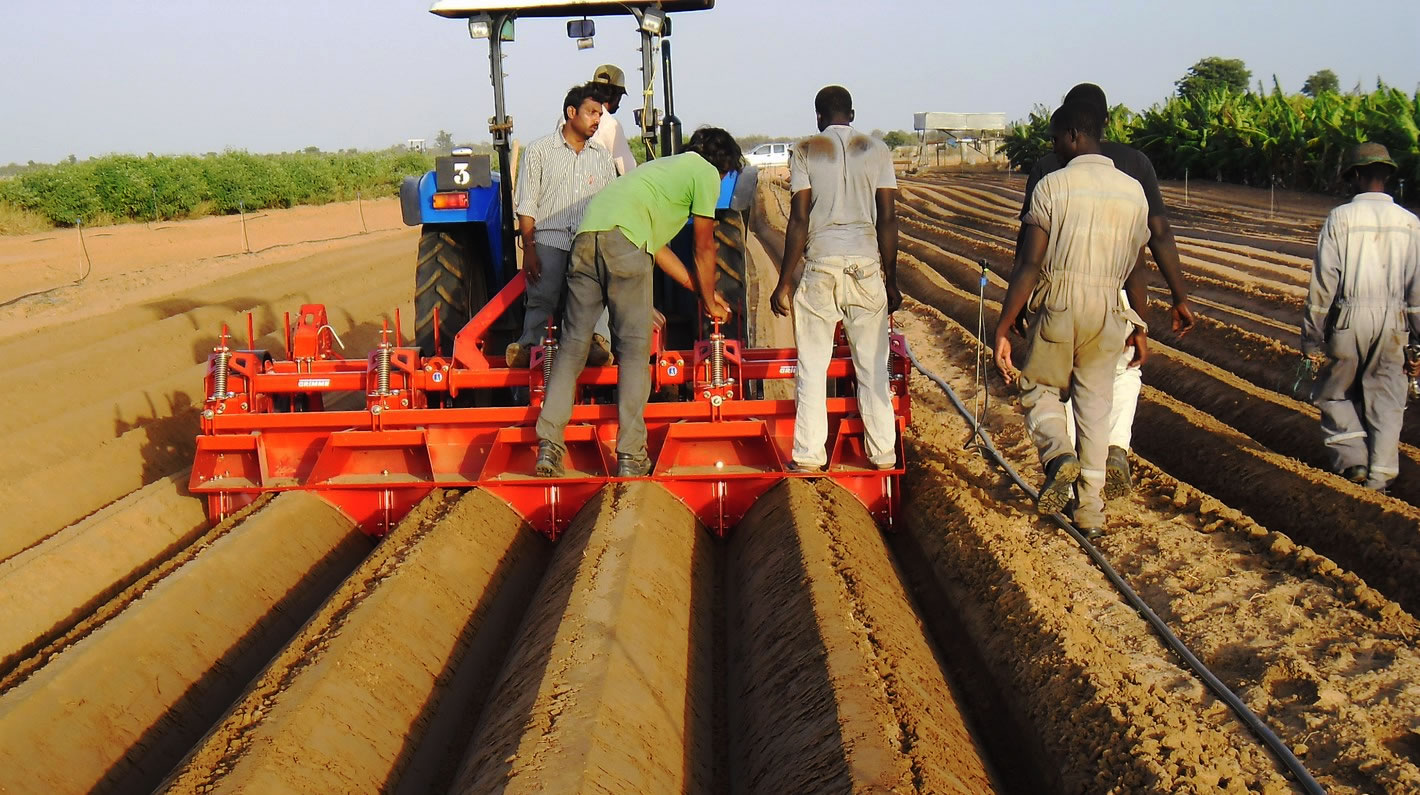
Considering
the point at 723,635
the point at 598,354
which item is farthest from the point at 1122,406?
the point at 598,354

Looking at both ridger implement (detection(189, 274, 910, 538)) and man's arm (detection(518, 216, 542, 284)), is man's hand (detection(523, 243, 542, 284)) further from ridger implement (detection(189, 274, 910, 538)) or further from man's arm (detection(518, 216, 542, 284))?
ridger implement (detection(189, 274, 910, 538))

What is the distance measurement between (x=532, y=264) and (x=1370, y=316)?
3.86m

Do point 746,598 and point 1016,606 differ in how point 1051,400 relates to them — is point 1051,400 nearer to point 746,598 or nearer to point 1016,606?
point 1016,606

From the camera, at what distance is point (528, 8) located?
6.69m

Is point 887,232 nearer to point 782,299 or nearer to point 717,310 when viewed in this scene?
point 782,299

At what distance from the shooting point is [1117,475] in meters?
5.50

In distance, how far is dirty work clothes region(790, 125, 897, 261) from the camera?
5609 mm

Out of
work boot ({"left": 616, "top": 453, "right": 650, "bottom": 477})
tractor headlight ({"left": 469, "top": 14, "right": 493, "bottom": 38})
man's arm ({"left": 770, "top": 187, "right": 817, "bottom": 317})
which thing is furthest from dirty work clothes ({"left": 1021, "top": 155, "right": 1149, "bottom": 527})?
tractor headlight ({"left": 469, "top": 14, "right": 493, "bottom": 38})

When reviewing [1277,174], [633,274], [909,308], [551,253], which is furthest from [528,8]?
[1277,174]

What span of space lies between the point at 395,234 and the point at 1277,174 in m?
17.2

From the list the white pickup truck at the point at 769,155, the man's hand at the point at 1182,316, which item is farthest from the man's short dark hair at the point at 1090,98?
the white pickup truck at the point at 769,155

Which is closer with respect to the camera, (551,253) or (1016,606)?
(1016,606)

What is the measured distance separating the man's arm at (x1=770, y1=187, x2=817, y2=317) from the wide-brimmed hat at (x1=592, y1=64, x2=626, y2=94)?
1.17 meters

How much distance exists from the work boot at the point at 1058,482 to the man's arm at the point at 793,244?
1.32 meters
